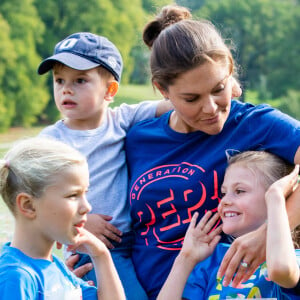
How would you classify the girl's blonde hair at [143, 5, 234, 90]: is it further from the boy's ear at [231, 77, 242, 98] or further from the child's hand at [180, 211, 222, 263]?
the child's hand at [180, 211, 222, 263]

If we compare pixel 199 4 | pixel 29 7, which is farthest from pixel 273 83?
pixel 29 7

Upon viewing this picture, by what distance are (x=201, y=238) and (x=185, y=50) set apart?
0.77m

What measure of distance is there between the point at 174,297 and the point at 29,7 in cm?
1993

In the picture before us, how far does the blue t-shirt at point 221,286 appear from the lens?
2281 mm

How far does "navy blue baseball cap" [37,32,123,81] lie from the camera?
9.35 ft

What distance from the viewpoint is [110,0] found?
23.6 m

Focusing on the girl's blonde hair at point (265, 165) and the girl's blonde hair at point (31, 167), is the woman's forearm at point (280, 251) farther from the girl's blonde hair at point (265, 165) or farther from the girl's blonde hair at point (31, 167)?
the girl's blonde hair at point (31, 167)

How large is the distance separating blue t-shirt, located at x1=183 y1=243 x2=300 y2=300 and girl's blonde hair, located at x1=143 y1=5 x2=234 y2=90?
0.75 metres

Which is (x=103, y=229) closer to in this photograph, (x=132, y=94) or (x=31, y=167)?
(x=31, y=167)

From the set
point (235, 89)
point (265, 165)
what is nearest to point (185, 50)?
point (235, 89)

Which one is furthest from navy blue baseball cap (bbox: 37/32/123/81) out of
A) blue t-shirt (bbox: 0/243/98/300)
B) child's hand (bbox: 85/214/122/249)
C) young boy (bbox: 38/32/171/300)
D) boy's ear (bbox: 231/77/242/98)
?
blue t-shirt (bbox: 0/243/98/300)

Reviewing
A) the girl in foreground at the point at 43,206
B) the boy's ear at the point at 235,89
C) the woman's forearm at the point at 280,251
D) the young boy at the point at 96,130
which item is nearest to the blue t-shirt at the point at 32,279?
the girl in foreground at the point at 43,206

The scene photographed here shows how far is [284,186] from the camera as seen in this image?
2.27 m

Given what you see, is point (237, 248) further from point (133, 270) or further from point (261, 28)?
point (261, 28)
